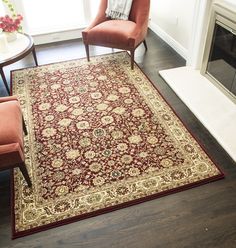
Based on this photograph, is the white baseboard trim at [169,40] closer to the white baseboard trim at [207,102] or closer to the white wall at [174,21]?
the white wall at [174,21]

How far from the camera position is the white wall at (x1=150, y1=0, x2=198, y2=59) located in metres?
3.27

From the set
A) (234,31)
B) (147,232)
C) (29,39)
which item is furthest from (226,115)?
(29,39)


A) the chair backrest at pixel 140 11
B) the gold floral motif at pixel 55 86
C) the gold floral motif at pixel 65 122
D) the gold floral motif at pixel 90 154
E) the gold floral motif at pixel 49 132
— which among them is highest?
the chair backrest at pixel 140 11

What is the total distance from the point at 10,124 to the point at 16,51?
1357 millimetres

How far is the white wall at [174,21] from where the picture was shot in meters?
3.27

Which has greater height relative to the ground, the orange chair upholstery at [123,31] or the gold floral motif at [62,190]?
the orange chair upholstery at [123,31]

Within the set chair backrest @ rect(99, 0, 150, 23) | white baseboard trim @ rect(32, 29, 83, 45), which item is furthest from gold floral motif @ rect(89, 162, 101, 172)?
white baseboard trim @ rect(32, 29, 83, 45)

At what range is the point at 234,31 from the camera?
2.50 meters

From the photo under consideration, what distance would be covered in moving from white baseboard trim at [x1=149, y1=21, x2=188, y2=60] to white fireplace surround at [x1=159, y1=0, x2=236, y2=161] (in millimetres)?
279

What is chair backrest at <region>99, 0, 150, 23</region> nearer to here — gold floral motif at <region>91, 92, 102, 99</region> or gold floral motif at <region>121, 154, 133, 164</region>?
gold floral motif at <region>91, 92, 102, 99</region>

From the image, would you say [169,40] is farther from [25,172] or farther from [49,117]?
[25,172]

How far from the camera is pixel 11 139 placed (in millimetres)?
1825

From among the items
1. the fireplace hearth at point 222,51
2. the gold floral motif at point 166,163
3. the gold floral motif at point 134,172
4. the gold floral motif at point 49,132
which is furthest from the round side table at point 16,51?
the fireplace hearth at point 222,51

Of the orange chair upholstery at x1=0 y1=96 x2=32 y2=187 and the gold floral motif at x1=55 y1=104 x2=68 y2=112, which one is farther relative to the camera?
the gold floral motif at x1=55 y1=104 x2=68 y2=112
